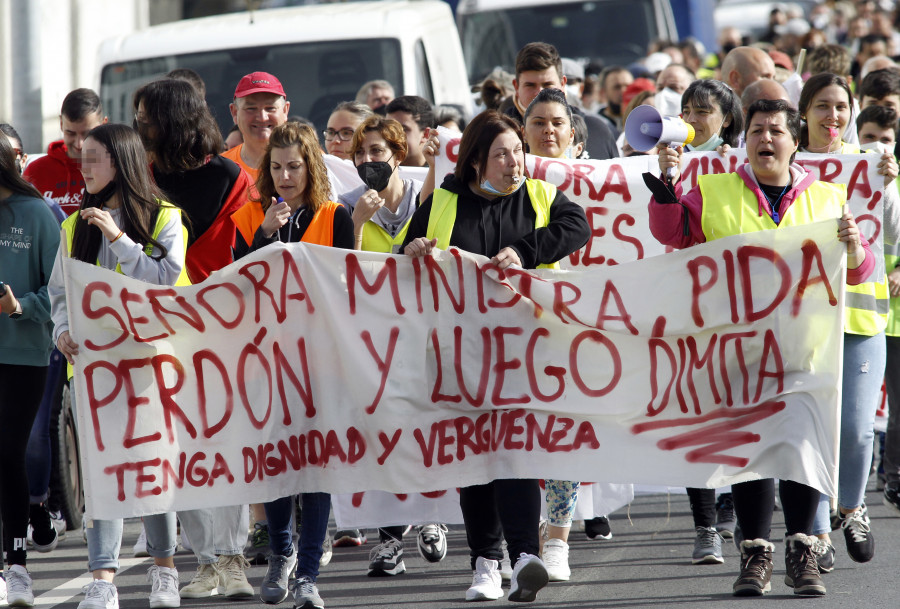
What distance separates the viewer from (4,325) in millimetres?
5863

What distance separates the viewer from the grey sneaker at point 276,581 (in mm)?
5629

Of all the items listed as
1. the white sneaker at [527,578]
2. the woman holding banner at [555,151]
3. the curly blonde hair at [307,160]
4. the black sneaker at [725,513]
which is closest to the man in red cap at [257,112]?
the curly blonde hair at [307,160]

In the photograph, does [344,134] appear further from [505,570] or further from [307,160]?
[505,570]

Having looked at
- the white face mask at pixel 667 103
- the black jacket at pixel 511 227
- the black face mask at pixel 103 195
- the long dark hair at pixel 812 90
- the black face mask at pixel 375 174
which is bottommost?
the black jacket at pixel 511 227

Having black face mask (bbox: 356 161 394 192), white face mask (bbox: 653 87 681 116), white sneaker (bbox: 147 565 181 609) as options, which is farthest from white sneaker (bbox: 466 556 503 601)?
white face mask (bbox: 653 87 681 116)

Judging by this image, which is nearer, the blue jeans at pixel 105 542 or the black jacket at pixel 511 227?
the blue jeans at pixel 105 542

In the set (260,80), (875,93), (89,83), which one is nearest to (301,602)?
(260,80)

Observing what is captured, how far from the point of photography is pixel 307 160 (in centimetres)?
585

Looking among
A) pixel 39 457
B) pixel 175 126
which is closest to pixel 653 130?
pixel 175 126

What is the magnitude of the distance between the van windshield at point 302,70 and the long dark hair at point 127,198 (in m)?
4.24

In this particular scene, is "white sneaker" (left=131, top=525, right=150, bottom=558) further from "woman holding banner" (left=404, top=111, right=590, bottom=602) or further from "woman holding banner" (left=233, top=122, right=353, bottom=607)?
"woman holding banner" (left=404, top=111, right=590, bottom=602)

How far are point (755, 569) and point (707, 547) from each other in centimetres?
73

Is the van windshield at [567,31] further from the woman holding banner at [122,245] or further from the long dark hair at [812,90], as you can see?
the woman holding banner at [122,245]

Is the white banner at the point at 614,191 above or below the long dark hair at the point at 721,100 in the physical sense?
below
